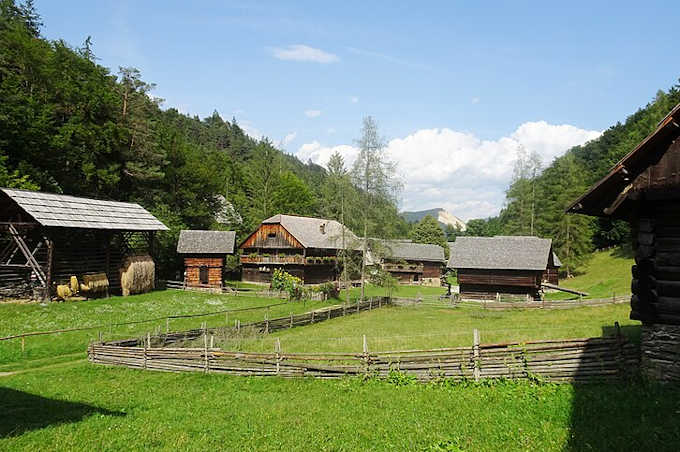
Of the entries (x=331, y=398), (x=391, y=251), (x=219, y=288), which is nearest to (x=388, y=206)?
(x=391, y=251)

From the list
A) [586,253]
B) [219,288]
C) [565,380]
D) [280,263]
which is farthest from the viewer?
[586,253]

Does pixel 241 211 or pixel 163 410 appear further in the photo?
pixel 241 211

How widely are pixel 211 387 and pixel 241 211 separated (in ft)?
179

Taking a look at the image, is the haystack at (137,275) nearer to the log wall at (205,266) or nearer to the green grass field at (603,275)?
the log wall at (205,266)

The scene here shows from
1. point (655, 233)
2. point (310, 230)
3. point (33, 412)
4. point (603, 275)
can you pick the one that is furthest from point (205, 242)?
point (603, 275)

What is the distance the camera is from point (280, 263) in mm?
51312

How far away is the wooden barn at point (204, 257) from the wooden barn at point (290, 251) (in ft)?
20.0

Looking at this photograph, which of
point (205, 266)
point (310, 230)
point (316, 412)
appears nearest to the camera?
point (316, 412)

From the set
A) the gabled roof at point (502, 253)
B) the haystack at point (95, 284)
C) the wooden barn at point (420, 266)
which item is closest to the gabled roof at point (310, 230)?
the gabled roof at point (502, 253)

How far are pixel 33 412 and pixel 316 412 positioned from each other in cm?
774

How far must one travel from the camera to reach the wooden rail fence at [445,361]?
11.7m

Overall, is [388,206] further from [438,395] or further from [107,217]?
[438,395]

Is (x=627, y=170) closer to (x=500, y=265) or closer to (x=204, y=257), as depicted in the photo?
(x=500, y=265)

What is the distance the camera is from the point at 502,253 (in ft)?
146
